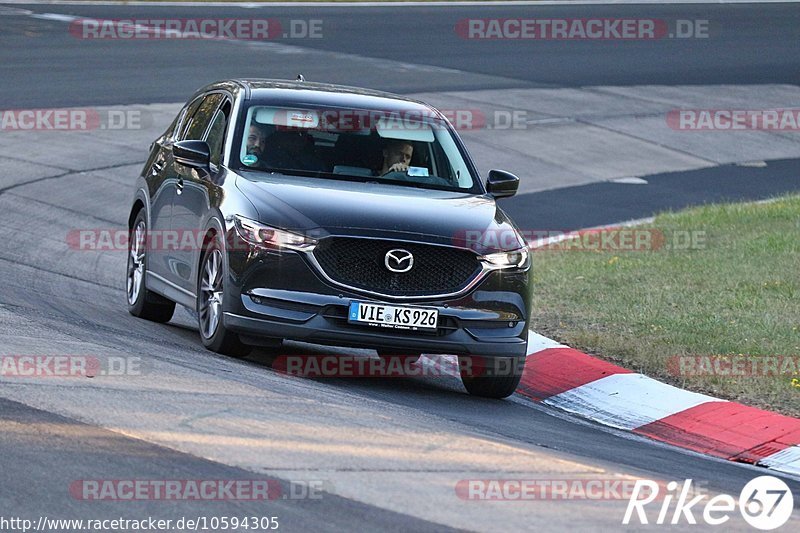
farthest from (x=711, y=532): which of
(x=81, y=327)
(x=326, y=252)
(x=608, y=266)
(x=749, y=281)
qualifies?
(x=608, y=266)

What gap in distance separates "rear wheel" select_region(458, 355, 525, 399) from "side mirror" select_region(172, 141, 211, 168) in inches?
Result: 83.3

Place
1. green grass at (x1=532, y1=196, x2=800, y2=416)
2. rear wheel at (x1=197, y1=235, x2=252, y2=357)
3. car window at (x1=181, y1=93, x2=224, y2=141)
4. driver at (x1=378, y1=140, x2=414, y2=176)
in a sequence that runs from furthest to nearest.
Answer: car window at (x1=181, y1=93, x2=224, y2=141), green grass at (x1=532, y1=196, x2=800, y2=416), driver at (x1=378, y1=140, x2=414, y2=176), rear wheel at (x1=197, y1=235, x2=252, y2=357)

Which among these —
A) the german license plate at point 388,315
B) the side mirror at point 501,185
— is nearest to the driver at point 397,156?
the side mirror at point 501,185

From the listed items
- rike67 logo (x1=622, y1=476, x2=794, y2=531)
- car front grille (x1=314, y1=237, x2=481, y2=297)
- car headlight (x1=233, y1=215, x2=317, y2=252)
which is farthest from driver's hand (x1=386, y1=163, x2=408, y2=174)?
rike67 logo (x1=622, y1=476, x2=794, y2=531)

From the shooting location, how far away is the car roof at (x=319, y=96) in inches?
410

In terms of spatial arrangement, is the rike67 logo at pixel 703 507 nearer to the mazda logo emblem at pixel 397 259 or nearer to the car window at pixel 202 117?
the mazda logo emblem at pixel 397 259

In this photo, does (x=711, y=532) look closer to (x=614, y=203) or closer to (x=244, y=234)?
(x=244, y=234)

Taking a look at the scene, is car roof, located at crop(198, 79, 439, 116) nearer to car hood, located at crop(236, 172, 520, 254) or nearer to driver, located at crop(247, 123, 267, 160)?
driver, located at crop(247, 123, 267, 160)

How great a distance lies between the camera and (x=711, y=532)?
6.12 m

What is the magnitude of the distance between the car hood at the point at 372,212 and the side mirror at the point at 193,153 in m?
0.38

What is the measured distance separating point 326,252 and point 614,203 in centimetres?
1087

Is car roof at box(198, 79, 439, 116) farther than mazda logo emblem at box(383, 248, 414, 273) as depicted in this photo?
Yes

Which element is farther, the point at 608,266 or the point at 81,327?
the point at 608,266

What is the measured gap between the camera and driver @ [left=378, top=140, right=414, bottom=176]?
1018 cm
